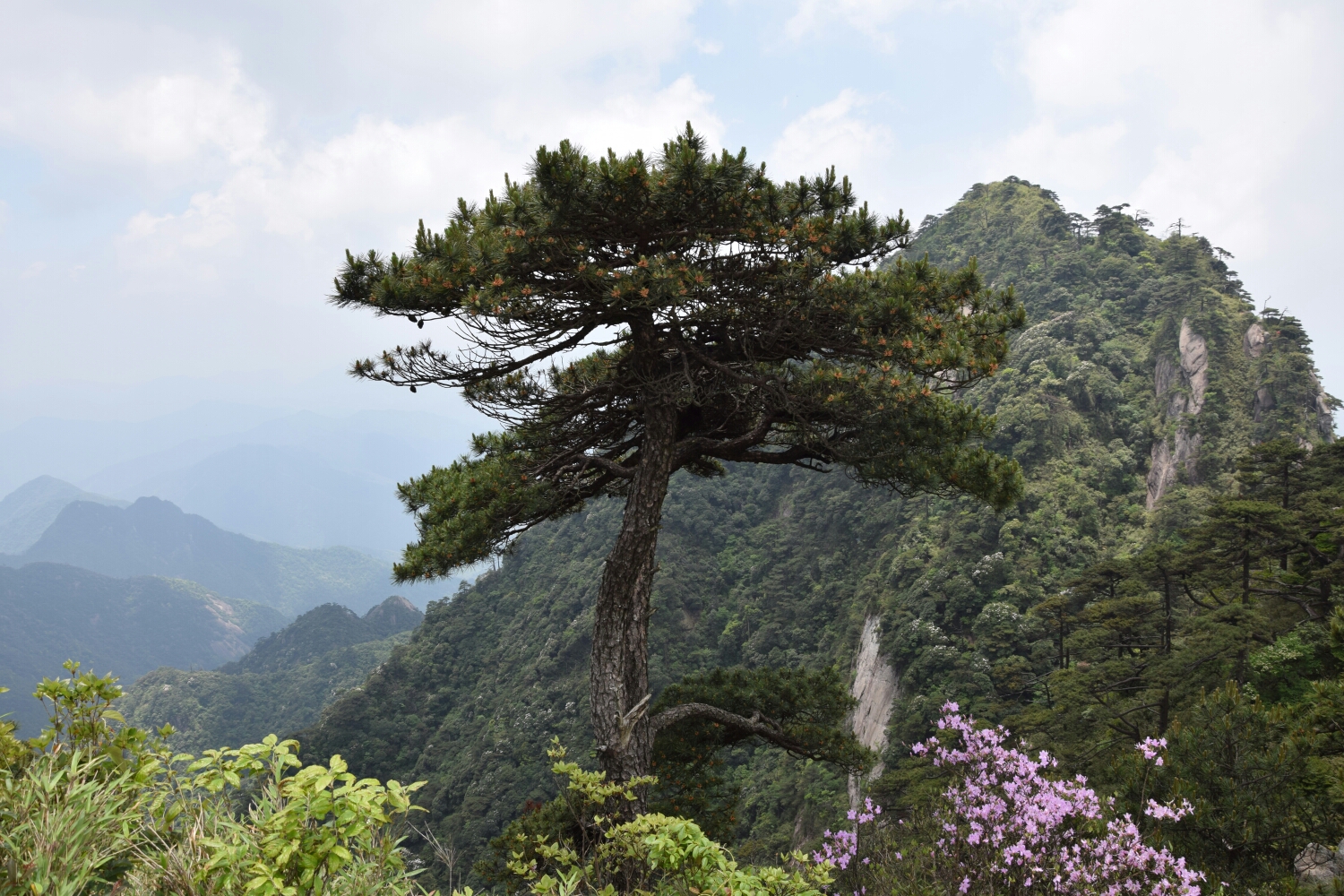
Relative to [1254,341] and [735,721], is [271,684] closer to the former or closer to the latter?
[735,721]

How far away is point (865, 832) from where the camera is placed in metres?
4.76

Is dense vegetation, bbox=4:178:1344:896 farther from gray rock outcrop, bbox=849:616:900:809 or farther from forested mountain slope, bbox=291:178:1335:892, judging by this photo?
gray rock outcrop, bbox=849:616:900:809

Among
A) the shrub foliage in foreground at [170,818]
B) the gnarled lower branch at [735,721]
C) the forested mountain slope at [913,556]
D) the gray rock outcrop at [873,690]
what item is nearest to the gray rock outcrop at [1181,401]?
the forested mountain slope at [913,556]

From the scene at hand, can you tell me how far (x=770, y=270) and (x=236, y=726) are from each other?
76.7m

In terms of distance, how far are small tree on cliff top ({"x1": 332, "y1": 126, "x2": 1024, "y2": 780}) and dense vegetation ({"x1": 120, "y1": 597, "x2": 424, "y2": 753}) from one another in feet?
184

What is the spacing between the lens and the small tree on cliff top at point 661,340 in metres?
4.63

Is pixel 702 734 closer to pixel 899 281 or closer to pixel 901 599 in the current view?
pixel 899 281

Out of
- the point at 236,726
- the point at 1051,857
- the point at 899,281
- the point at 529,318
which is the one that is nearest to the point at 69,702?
the point at 529,318

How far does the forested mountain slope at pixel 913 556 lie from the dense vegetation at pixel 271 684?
936 inches

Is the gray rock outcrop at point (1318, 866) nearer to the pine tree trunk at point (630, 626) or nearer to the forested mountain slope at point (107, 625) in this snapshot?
the pine tree trunk at point (630, 626)

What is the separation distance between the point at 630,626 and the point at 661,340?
7.90 ft

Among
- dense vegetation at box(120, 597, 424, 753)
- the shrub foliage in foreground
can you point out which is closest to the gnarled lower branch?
the shrub foliage in foreground

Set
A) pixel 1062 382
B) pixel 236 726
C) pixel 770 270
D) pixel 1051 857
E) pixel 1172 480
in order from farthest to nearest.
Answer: pixel 236 726, pixel 1062 382, pixel 1172 480, pixel 770 270, pixel 1051 857

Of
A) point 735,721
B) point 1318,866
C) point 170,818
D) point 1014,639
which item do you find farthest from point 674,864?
point 1014,639
